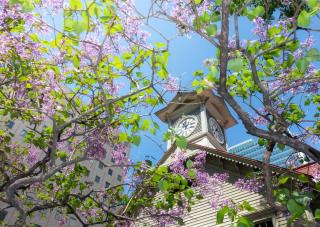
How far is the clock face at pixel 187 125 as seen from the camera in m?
24.3

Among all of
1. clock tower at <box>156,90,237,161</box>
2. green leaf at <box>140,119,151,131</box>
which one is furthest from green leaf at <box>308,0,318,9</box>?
clock tower at <box>156,90,237,161</box>

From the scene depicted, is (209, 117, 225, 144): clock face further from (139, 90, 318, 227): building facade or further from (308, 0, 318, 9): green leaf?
(308, 0, 318, 9): green leaf

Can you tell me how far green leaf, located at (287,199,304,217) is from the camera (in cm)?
450

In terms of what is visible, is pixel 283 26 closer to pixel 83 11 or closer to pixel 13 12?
pixel 83 11

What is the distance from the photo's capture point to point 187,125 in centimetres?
2509

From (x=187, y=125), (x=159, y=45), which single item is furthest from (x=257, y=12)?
(x=187, y=125)

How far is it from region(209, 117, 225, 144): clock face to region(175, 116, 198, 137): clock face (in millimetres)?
1275

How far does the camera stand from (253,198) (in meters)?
13.3

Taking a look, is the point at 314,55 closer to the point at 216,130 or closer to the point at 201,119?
the point at 201,119

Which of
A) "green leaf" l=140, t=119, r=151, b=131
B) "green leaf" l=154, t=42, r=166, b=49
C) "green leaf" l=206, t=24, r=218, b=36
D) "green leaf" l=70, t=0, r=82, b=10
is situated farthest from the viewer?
"green leaf" l=140, t=119, r=151, b=131

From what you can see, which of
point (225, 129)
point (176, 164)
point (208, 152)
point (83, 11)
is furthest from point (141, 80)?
point (225, 129)

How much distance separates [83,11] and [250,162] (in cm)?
1018

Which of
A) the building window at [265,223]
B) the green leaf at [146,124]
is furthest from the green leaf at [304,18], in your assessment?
the building window at [265,223]

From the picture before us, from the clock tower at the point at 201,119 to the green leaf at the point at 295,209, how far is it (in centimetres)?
1781
